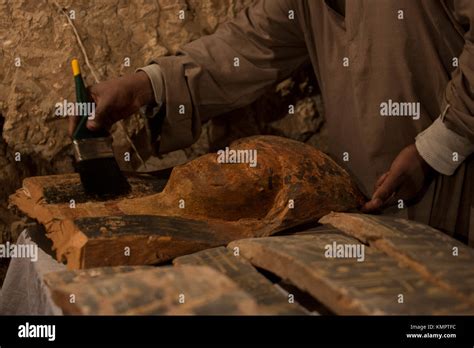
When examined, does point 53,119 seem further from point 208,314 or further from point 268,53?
point 208,314

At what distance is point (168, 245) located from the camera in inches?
58.2

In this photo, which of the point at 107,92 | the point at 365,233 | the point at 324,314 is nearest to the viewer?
the point at 324,314

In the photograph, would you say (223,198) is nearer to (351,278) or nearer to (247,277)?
(247,277)

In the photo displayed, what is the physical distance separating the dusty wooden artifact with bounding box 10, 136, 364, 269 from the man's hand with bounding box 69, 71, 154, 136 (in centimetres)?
22

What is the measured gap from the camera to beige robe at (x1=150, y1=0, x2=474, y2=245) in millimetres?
1756

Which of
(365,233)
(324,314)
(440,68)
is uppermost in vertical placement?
(440,68)

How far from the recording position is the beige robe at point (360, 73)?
5.76 feet

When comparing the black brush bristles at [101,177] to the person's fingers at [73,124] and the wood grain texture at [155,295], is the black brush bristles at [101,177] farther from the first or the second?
the wood grain texture at [155,295]

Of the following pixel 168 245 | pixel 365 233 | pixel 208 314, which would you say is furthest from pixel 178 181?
pixel 208 314

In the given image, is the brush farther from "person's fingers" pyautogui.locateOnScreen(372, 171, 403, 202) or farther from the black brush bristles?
"person's fingers" pyautogui.locateOnScreen(372, 171, 403, 202)

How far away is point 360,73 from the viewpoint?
1.85 m

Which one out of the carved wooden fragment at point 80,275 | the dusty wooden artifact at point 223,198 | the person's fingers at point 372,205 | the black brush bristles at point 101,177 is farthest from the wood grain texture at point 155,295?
the person's fingers at point 372,205

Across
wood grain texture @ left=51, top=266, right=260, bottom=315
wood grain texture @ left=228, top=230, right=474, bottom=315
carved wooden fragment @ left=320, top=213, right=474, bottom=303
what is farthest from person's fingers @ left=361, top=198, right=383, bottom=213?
wood grain texture @ left=51, top=266, right=260, bottom=315

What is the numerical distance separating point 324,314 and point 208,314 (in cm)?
26
